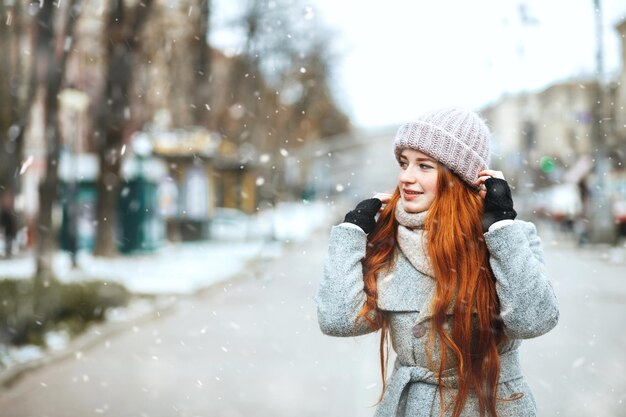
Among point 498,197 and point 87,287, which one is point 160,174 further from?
point 498,197

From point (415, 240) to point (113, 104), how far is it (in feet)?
55.2

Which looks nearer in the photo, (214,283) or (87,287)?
(87,287)

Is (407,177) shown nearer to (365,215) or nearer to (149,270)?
(365,215)

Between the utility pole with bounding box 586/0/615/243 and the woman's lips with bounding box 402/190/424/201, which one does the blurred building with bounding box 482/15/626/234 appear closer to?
the utility pole with bounding box 586/0/615/243

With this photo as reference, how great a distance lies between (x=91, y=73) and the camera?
82.5ft

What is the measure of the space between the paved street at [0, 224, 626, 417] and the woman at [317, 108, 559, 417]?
6.95 feet

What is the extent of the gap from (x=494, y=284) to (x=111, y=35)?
14.4 metres

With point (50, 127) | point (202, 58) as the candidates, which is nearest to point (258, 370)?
point (50, 127)

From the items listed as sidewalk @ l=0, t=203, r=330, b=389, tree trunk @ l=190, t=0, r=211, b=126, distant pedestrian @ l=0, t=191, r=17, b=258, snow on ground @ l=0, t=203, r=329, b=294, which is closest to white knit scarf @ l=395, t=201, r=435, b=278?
sidewalk @ l=0, t=203, r=330, b=389

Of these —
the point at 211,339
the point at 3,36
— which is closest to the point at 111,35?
the point at 3,36

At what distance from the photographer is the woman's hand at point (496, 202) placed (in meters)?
2.49

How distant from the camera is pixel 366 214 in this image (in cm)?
269

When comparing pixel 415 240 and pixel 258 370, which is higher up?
pixel 415 240

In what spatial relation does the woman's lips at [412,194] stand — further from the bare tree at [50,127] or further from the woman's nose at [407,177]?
the bare tree at [50,127]
